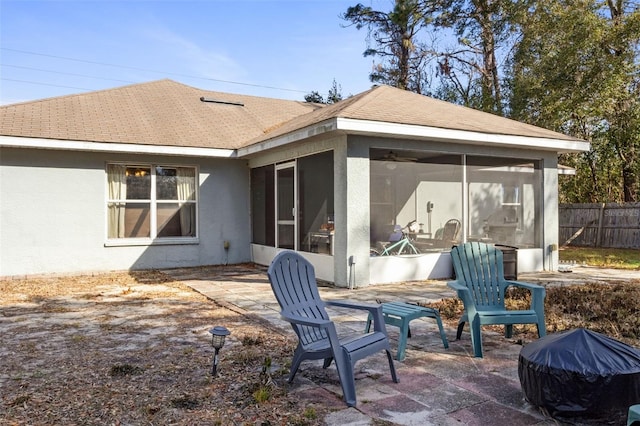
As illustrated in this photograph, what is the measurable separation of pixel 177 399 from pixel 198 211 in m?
8.13

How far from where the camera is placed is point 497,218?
32.5 feet

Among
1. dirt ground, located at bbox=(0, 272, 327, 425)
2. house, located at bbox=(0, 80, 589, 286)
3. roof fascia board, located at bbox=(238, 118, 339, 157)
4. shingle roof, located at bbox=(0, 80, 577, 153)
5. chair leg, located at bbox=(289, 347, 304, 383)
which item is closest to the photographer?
dirt ground, located at bbox=(0, 272, 327, 425)

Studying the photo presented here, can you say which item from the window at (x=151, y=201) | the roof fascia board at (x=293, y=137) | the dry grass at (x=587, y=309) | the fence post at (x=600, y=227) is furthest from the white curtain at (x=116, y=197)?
the fence post at (x=600, y=227)

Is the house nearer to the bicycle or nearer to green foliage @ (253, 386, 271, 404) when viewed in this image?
the bicycle

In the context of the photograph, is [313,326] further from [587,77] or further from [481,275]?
[587,77]

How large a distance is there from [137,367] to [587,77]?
15.1 m

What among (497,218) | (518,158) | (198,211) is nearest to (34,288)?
(198,211)

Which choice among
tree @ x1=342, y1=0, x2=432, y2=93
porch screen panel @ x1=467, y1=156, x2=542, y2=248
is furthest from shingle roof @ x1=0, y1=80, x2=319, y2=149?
tree @ x1=342, y1=0, x2=432, y2=93

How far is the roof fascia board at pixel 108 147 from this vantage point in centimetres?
914

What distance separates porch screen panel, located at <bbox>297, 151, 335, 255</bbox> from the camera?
8680 mm

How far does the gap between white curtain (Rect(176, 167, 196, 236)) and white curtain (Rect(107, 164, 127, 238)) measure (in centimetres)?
118

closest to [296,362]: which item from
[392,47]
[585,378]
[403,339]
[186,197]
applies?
[403,339]

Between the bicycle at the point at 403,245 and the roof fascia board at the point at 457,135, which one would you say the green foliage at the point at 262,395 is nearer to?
the roof fascia board at the point at 457,135

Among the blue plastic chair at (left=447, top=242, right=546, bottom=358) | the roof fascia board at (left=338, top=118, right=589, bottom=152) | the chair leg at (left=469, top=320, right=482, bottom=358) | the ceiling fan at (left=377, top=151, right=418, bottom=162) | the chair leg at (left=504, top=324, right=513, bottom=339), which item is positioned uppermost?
the roof fascia board at (left=338, top=118, right=589, bottom=152)
